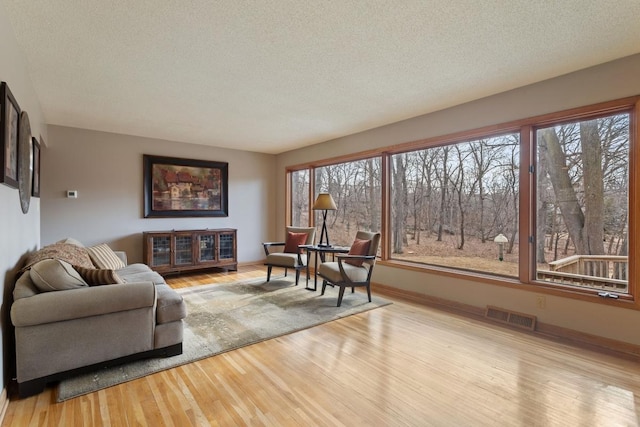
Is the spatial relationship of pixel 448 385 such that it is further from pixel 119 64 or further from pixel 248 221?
pixel 248 221

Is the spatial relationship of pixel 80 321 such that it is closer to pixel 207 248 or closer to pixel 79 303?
pixel 79 303

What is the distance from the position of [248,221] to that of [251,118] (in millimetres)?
2815

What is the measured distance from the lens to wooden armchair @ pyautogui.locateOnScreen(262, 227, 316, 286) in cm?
479

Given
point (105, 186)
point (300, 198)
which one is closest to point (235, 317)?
point (105, 186)

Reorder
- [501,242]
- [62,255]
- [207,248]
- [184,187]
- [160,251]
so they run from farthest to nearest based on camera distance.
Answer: [184,187], [207,248], [160,251], [501,242], [62,255]

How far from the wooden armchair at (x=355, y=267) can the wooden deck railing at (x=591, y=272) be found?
5.85 feet

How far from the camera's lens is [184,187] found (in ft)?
19.1

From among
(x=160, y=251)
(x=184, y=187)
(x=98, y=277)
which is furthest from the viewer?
(x=184, y=187)

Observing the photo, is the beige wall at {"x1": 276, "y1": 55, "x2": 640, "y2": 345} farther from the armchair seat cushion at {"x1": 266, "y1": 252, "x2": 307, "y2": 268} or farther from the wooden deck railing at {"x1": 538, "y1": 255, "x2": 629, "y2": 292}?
the armchair seat cushion at {"x1": 266, "y1": 252, "x2": 307, "y2": 268}

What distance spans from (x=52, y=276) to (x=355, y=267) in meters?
2.94

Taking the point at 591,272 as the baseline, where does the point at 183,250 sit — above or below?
below

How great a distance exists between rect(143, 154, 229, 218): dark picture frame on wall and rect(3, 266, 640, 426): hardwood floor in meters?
3.83

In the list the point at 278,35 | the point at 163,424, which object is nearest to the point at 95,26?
Answer: the point at 278,35

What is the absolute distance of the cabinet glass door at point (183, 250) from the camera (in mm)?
5379
